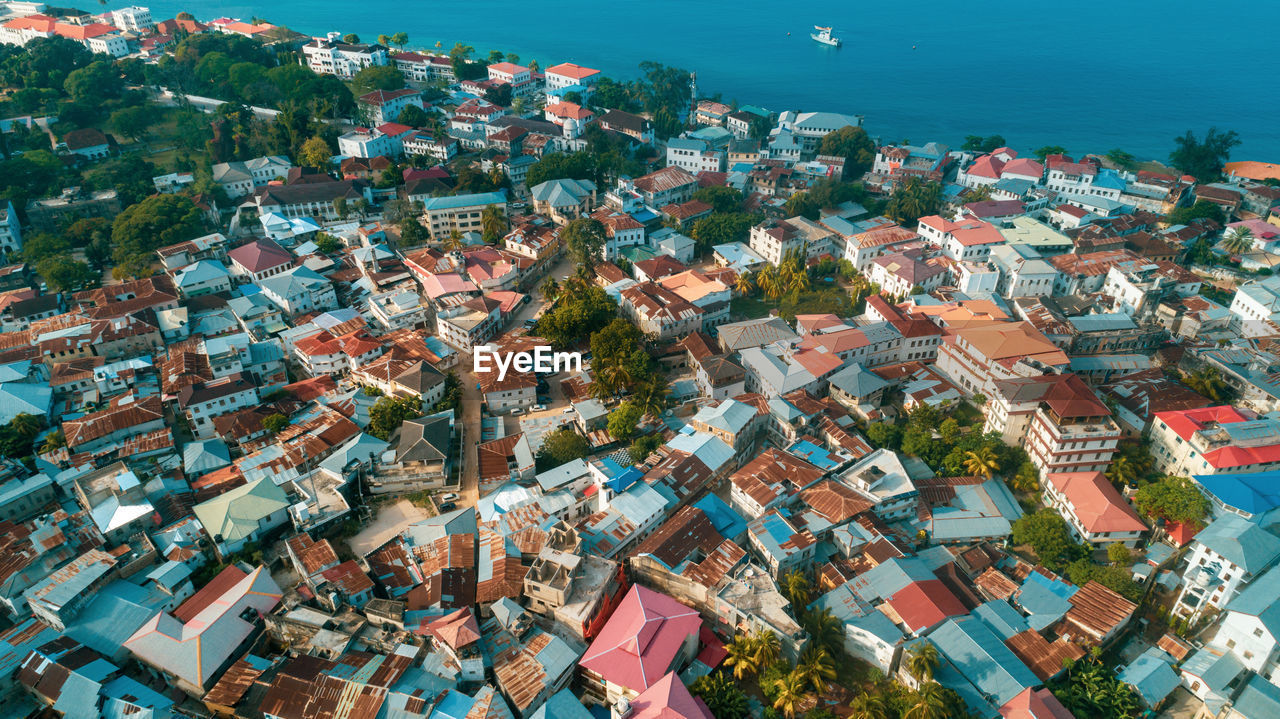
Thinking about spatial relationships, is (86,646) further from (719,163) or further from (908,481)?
(719,163)

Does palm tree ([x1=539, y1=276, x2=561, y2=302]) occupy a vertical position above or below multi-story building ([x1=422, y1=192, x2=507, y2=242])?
below

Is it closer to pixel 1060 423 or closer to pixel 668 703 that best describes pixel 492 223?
pixel 1060 423

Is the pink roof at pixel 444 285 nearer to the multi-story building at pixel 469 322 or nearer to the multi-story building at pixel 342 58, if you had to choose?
the multi-story building at pixel 469 322

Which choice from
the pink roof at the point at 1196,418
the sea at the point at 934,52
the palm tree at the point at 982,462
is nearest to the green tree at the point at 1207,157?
the sea at the point at 934,52

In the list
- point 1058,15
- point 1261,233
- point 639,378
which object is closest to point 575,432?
point 639,378

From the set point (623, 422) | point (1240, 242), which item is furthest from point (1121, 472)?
point (1240, 242)

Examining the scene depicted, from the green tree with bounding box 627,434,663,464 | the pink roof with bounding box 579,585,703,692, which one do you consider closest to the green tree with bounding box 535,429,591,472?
the green tree with bounding box 627,434,663,464

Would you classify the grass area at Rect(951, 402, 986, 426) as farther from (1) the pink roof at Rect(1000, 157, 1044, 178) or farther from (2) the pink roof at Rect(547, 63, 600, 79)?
(2) the pink roof at Rect(547, 63, 600, 79)
